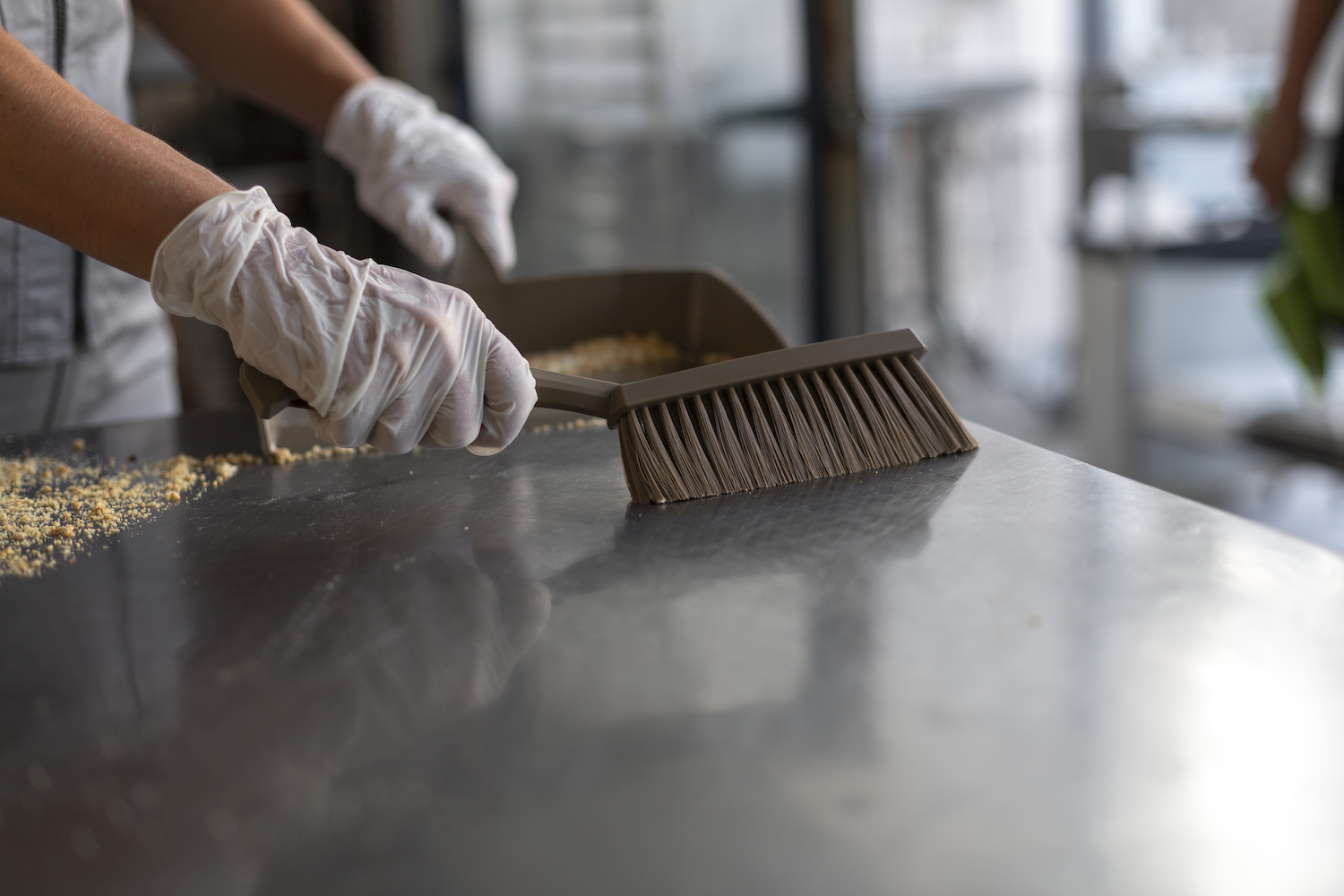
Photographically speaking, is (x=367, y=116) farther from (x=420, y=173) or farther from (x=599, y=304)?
(x=599, y=304)

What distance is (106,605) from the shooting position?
567 mm

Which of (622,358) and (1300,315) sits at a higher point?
(622,358)

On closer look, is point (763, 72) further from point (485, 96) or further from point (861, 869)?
point (861, 869)

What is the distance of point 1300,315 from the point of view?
1.90 m

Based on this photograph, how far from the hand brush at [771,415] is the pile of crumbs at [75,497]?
0.52 feet

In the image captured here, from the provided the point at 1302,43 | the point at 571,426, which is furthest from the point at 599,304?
the point at 1302,43

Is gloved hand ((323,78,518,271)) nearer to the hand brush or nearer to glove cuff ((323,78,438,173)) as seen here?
glove cuff ((323,78,438,173))

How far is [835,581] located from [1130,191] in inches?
89.4

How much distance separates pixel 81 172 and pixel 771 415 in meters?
0.45

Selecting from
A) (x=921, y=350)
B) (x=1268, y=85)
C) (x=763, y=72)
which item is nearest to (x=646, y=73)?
(x=763, y=72)

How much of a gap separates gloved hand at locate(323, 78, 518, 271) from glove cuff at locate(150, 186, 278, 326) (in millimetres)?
468

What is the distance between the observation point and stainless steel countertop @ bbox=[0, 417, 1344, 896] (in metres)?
0.33

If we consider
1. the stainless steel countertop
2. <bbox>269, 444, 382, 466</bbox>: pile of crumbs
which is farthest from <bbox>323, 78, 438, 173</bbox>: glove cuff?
the stainless steel countertop

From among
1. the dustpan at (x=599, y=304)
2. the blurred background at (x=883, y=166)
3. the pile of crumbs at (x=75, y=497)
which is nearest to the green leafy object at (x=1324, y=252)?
the blurred background at (x=883, y=166)
